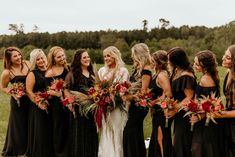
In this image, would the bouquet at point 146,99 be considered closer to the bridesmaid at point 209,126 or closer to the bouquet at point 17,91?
the bridesmaid at point 209,126

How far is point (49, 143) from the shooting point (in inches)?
377

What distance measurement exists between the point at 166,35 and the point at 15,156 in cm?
4818

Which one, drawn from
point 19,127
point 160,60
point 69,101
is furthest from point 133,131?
point 19,127

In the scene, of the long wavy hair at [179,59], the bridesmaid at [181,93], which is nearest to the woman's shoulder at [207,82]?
the bridesmaid at [181,93]

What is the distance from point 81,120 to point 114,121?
0.69 meters

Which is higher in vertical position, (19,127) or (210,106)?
(210,106)

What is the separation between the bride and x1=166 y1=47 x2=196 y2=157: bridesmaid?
1.40 m

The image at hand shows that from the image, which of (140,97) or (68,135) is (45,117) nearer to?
(68,135)

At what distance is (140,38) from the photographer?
2121 inches

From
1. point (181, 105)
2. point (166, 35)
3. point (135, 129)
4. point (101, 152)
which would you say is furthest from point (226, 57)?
point (166, 35)

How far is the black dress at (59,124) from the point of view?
9.32 m

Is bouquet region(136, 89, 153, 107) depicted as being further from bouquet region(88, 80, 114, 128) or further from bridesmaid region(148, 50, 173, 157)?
bouquet region(88, 80, 114, 128)

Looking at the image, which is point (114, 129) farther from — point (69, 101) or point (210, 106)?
point (210, 106)

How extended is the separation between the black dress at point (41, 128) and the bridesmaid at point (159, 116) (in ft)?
7.92
